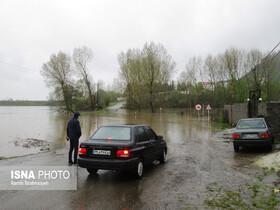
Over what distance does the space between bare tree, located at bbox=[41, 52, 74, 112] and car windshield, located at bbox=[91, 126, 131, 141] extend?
49.5 m

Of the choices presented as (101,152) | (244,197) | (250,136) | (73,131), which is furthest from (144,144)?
(250,136)

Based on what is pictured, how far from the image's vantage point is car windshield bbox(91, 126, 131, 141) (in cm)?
683

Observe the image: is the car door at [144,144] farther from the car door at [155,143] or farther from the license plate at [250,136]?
the license plate at [250,136]

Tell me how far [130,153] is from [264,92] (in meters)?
35.8

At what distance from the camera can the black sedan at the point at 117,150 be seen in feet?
20.4

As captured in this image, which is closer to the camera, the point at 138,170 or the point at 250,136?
the point at 138,170

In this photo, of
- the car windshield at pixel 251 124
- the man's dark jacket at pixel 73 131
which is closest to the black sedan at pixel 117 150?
the man's dark jacket at pixel 73 131

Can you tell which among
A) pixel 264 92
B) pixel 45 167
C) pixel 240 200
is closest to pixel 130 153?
pixel 240 200

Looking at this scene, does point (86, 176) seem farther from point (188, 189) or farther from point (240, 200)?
point (240, 200)

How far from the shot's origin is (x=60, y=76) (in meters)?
55.2

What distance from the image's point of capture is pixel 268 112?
15.3 metres

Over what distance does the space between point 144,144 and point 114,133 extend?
95 cm

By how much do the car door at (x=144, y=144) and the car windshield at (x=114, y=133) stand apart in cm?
31

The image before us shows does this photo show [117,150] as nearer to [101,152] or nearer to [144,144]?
[101,152]
